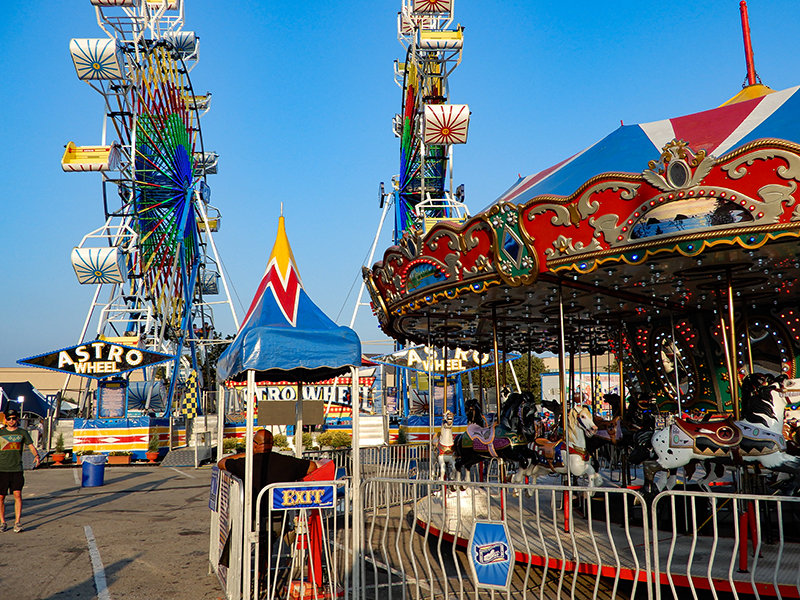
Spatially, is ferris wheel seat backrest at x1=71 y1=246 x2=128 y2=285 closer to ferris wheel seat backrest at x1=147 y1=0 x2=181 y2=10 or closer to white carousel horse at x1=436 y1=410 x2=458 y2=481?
ferris wheel seat backrest at x1=147 y1=0 x2=181 y2=10

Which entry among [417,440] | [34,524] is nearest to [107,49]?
[417,440]

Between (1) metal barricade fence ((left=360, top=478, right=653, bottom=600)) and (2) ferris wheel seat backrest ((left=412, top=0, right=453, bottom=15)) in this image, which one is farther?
(2) ferris wheel seat backrest ((left=412, top=0, right=453, bottom=15))

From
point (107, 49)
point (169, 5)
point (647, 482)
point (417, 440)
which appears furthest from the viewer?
point (169, 5)

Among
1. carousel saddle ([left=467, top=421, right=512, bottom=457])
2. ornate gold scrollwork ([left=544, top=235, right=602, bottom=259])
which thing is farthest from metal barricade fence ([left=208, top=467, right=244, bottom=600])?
carousel saddle ([left=467, top=421, right=512, bottom=457])

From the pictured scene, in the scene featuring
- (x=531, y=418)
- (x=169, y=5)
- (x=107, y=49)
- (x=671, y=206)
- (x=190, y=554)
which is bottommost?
(x=190, y=554)

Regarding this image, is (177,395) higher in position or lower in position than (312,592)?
higher

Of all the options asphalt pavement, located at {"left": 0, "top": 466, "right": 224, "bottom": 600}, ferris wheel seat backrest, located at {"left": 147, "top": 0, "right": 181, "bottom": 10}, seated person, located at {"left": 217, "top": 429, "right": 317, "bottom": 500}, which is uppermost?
ferris wheel seat backrest, located at {"left": 147, "top": 0, "right": 181, "bottom": 10}

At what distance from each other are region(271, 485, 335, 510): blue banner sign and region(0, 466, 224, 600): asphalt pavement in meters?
1.28

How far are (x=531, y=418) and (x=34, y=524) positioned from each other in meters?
6.73

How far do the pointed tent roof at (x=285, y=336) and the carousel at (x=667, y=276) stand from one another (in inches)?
44.7

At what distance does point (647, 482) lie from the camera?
708 cm

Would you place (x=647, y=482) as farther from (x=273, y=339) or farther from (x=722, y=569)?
(x=273, y=339)

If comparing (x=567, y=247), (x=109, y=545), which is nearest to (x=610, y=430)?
(x=567, y=247)

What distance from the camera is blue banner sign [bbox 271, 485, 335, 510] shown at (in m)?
5.14
